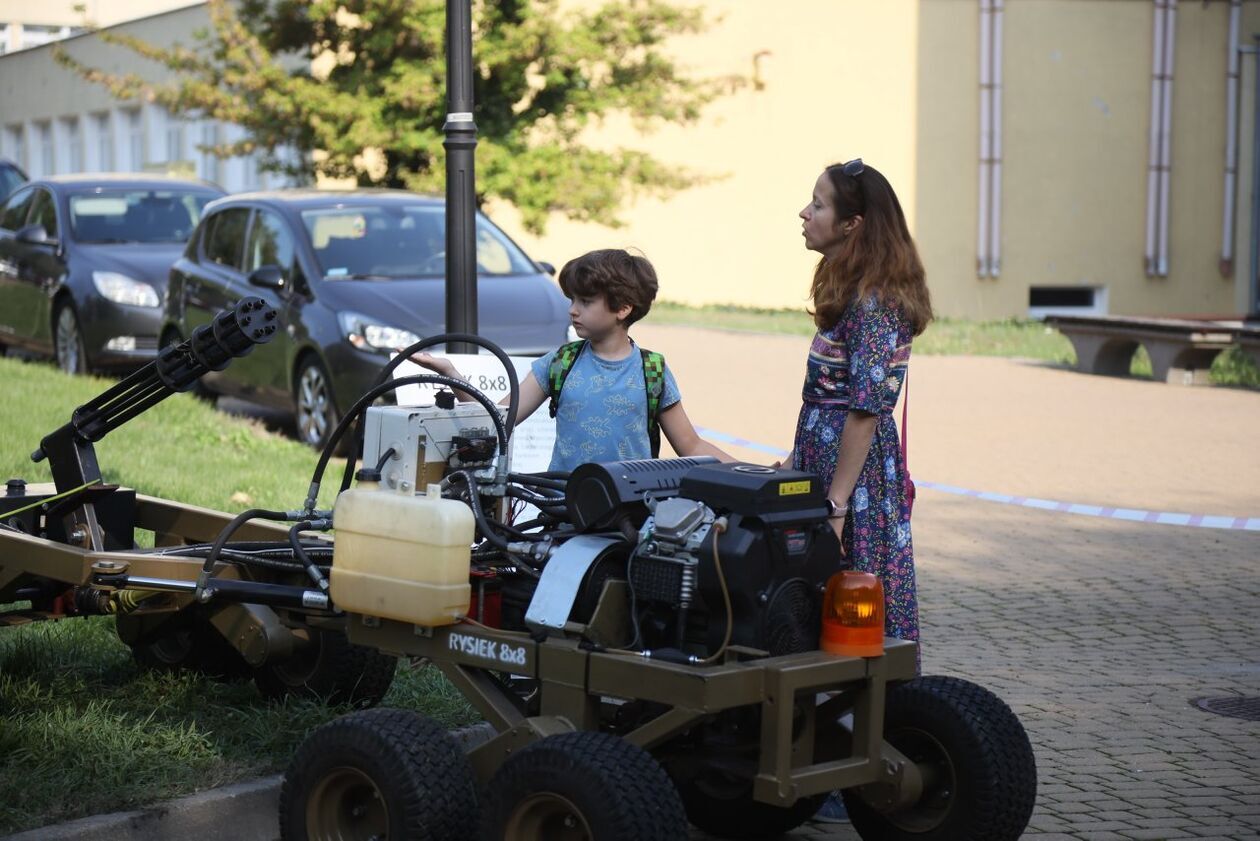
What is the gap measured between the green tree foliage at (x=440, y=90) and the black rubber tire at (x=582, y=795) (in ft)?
58.3

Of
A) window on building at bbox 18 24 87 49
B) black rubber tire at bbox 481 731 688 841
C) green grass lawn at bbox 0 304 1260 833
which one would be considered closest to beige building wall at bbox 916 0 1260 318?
green grass lawn at bbox 0 304 1260 833

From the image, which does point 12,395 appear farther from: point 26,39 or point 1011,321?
point 26,39

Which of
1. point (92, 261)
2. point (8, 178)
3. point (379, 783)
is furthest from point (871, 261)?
point (8, 178)

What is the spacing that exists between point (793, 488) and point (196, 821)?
75.9 inches

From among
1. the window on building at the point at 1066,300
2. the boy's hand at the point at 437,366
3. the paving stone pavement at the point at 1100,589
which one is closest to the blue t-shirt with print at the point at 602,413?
the boy's hand at the point at 437,366

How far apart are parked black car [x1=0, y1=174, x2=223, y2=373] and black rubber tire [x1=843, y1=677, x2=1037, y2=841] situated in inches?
449

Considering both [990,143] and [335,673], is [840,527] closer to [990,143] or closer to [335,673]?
[335,673]

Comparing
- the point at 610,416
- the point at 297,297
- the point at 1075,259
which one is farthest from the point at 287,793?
the point at 1075,259

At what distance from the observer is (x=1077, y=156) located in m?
29.6

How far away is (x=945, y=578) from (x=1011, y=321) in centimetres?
1888

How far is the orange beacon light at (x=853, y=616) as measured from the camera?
4.31 m

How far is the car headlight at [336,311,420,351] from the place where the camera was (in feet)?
38.1

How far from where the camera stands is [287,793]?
453cm

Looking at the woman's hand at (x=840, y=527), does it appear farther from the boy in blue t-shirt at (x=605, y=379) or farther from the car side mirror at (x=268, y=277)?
the car side mirror at (x=268, y=277)
